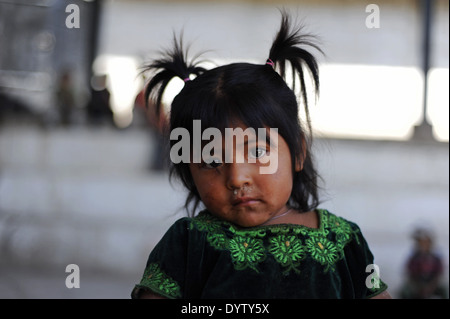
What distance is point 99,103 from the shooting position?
6.18m

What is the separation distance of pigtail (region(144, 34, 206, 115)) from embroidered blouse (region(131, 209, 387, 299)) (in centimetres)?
42

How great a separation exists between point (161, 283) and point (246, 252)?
0.22 m

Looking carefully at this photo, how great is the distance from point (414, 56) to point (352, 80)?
0.72m

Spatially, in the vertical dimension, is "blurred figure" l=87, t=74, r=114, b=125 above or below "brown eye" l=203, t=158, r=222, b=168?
above

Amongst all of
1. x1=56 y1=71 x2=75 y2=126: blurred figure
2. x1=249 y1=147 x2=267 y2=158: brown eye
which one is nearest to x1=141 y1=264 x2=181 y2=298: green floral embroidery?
x1=249 y1=147 x2=267 y2=158: brown eye

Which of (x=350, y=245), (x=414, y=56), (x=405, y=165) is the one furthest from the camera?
(x=414, y=56)

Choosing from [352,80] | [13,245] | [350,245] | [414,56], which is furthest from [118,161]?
[350,245]

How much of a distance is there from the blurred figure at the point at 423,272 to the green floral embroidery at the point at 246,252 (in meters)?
3.00

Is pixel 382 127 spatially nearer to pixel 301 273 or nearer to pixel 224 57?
pixel 224 57

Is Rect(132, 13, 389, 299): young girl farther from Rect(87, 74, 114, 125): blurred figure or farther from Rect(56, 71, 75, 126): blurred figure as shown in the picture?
Rect(56, 71, 75, 126): blurred figure

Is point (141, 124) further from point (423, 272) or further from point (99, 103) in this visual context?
point (423, 272)

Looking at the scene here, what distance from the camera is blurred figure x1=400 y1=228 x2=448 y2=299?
13.7 ft

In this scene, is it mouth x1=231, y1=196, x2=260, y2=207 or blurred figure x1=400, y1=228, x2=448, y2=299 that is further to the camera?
blurred figure x1=400, y1=228, x2=448, y2=299
